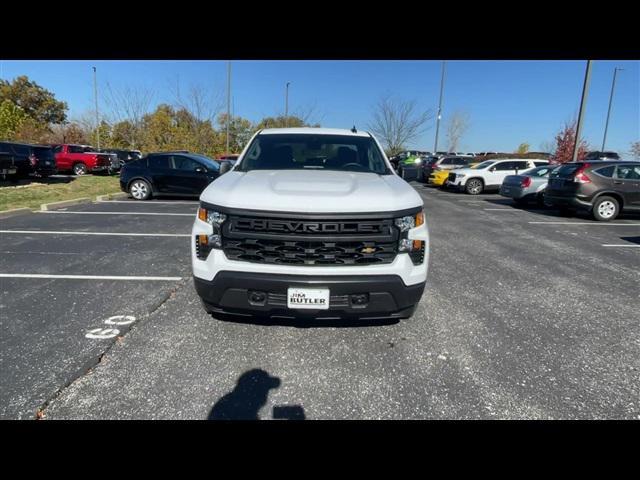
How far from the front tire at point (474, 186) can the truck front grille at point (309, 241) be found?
610 inches

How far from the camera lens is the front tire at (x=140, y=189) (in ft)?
38.1

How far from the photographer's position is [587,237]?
7.45 meters

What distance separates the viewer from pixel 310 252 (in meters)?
2.46

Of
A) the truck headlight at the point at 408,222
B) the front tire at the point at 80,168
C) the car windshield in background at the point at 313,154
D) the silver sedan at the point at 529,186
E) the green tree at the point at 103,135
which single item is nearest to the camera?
the truck headlight at the point at 408,222

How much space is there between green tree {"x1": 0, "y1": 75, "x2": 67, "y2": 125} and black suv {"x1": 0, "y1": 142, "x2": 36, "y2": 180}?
1551 inches

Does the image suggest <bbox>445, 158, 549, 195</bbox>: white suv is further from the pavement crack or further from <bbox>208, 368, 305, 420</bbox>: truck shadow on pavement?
<bbox>208, 368, 305, 420</bbox>: truck shadow on pavement

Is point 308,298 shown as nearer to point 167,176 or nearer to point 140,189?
point 167,176

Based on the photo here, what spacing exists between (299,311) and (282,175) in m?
1.38

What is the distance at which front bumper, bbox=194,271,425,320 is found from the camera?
2395mm

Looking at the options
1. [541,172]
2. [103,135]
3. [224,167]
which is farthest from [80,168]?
[541,172]

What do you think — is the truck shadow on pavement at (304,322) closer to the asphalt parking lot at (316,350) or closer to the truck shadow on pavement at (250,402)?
the asphalt parking lot at (316,350)

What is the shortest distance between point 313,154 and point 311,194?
1561mm

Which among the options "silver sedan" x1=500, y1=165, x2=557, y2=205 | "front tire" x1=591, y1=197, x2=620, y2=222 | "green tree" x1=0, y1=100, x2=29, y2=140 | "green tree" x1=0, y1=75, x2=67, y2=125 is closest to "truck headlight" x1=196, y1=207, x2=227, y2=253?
"front tire" x1=591, y1=197, x2=620, y2=222

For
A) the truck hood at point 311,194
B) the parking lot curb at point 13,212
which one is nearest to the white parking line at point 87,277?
the truck hood at point 311,194
